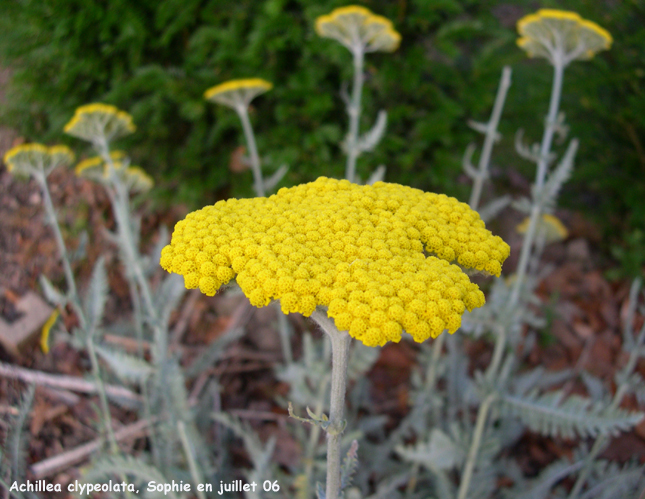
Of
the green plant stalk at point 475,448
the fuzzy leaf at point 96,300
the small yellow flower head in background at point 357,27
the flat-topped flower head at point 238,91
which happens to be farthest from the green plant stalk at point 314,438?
the small yellow flower head in background at point 357,27

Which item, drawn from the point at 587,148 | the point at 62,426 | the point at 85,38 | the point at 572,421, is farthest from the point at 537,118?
the point at 62,426

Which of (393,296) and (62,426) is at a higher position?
(393,296)

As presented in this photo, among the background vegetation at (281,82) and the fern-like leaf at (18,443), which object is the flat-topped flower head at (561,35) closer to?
the background vegetation at (281,82)

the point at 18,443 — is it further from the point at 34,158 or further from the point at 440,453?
the point at 440,453

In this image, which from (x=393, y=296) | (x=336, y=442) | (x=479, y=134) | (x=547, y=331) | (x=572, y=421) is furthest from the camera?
(x=479, y=134)

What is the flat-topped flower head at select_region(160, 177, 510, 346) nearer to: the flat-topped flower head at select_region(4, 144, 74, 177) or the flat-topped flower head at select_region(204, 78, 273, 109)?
the flat-topped flower head at select_region(204, 78, 273, 109)

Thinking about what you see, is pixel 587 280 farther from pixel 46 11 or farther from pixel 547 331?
pixel 46 11
